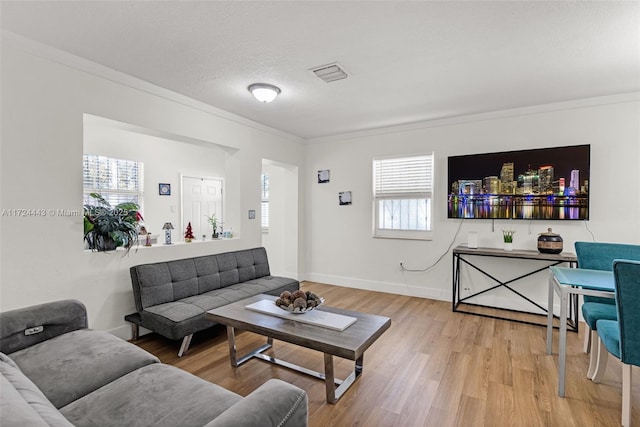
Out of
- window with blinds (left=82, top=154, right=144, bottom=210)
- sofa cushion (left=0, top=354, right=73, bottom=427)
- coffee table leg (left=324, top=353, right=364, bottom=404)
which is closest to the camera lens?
sofa cushion (left=0, top=354, right=73, bottom=427)

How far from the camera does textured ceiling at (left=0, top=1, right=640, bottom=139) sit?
6.50ft

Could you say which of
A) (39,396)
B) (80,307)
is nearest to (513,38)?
(39,396)

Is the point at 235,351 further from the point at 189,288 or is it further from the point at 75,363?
the point at 75,363

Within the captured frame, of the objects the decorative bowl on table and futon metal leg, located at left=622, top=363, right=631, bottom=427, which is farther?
the decorative bowl on table

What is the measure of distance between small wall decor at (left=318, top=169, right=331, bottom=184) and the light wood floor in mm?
2656

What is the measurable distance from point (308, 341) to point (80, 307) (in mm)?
1538

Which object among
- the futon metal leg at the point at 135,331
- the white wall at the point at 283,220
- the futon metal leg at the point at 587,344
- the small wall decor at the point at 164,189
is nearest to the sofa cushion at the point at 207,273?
the futon metal leg at the point at 135,331

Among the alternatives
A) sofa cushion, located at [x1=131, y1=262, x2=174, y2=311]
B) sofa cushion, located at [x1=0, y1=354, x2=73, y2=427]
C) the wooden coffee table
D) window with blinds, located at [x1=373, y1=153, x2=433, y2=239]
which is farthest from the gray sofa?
window with blinds, located at [x1=373, y1=153, x2=433, y2=239]

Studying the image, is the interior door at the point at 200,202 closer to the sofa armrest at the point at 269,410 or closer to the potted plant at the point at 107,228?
the potted plant at the point at 107,228

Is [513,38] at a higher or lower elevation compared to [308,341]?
higher

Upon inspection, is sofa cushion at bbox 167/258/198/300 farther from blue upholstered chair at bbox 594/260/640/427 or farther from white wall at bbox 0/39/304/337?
A: blue upholstered chair at bbox 594/260/640/427

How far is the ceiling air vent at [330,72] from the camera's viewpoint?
2730mm

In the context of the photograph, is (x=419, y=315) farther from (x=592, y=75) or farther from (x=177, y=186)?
(x=177, y=186)

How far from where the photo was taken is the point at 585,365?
253cm
